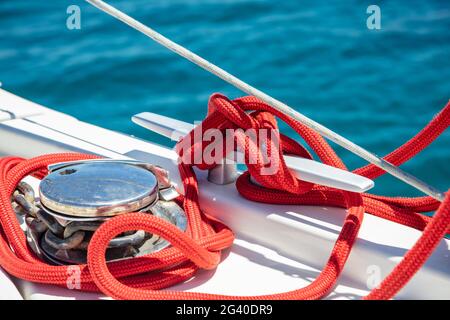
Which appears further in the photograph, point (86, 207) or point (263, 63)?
point (263, 63)

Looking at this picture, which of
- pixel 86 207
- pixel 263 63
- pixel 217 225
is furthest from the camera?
pixel 263 63

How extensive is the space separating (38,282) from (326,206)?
1.82 ft

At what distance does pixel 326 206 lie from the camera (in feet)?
4.76

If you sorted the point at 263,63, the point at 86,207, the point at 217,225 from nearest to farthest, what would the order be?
the point at 86,207, the point at 217,225, the point at 263,63

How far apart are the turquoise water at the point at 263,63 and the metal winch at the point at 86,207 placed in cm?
162

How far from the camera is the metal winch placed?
1.27m

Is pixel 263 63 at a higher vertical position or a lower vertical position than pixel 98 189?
lower

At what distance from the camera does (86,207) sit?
1.26 metres

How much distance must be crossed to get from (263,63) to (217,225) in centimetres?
227

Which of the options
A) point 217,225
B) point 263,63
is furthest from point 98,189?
point 263,63

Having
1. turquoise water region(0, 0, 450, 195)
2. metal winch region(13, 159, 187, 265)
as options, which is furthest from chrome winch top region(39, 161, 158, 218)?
turquoise water region(0, 0, 450, 195)

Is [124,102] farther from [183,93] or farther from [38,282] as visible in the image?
[38,282]

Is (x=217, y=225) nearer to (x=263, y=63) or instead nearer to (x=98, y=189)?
(x=98, y=189)

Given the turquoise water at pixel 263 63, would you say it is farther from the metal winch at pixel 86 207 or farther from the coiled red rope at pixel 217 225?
the metal winch at pixel 86 207
